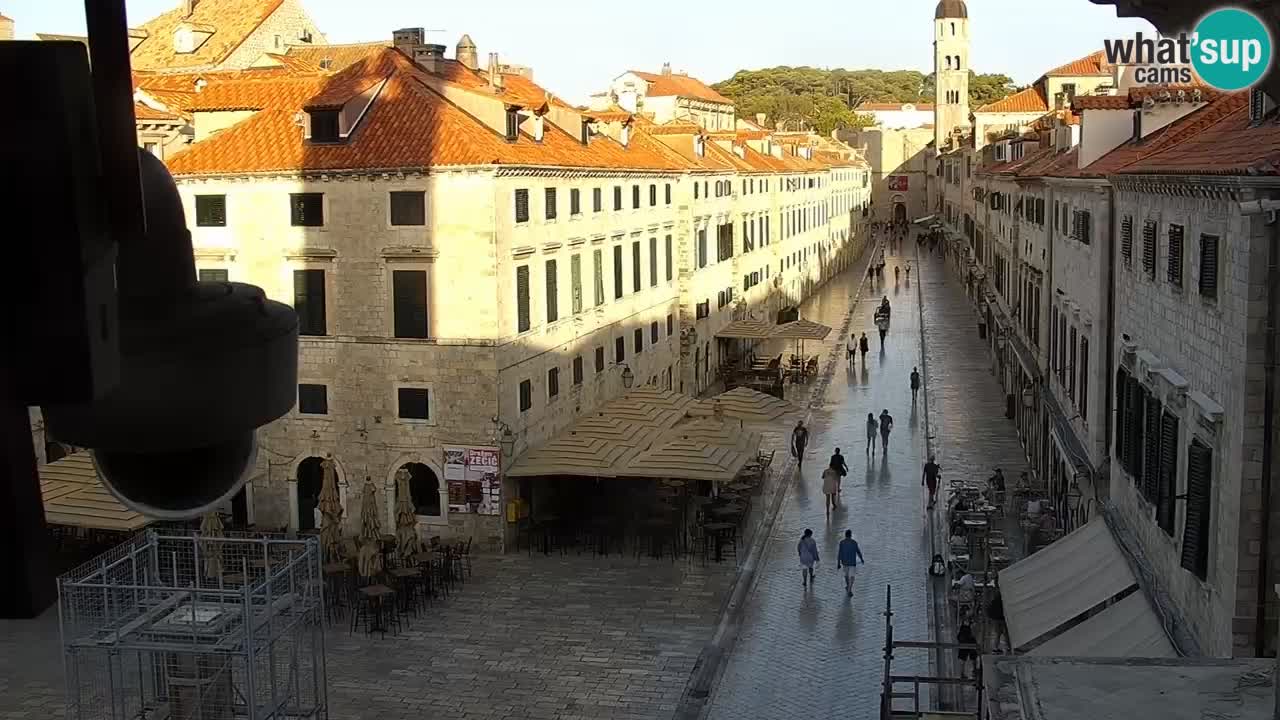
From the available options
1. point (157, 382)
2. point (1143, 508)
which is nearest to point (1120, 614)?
point (1143, 508)

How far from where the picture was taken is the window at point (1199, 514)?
43.2 ft

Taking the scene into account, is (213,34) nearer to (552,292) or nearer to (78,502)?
(552,292)

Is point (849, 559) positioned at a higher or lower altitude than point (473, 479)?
lower

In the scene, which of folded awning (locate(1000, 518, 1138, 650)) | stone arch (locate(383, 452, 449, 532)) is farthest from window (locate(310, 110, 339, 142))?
folded awning (locate(1000, 518, 1138, 650))

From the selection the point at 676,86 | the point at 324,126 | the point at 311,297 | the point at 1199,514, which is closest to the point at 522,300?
the point at 311,297

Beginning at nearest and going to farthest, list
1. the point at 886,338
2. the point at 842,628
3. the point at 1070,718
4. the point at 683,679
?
the point at 1070,718 < the point at 683,679 < the point at 842,628 < the point at 886,338

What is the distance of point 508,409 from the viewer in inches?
1166

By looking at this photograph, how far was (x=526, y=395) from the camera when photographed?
30891 mm

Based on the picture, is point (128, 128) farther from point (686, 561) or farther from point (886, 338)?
point (886, 338)

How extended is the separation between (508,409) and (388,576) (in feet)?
18.8

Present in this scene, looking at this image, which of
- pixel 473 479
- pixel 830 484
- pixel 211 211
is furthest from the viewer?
pixel 830 484

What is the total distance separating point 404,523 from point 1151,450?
47.9 feet

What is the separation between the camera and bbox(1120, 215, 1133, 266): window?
65.2 ft

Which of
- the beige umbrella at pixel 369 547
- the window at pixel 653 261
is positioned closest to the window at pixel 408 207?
the beige umbrella at pixel 369 547
